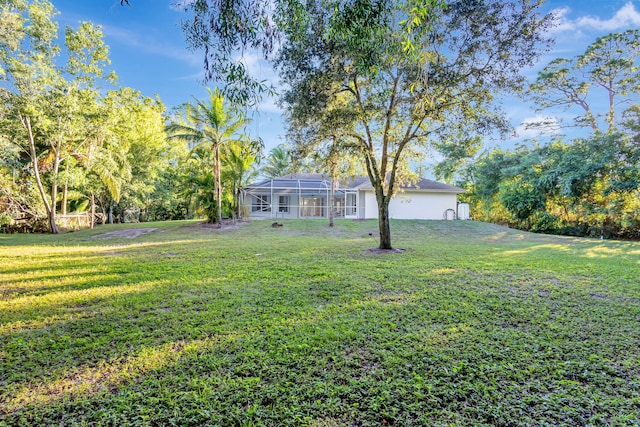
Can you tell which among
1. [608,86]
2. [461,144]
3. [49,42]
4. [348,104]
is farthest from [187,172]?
[608,86]

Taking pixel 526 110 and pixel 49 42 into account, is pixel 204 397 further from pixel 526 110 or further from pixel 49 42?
pixel 526 110

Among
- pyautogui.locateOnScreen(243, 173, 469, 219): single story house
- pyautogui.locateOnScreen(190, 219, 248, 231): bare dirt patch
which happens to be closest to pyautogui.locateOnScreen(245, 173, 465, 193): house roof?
pyautogui.locateOnScreen(243, 173, 469, 219): single story house

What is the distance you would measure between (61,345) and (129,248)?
8180mm

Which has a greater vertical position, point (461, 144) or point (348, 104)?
point (348, 104)

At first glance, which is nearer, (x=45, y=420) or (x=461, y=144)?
(x=45, y=420)

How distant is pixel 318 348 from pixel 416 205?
67.9ft

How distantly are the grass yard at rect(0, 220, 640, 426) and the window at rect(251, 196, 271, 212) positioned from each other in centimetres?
1795

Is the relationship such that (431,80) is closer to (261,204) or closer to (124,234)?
(124,234)

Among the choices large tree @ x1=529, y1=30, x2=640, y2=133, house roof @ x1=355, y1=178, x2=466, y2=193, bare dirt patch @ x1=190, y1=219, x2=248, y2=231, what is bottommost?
bare dirt patch @ x1=190, y1=219, x2=248, y2=231

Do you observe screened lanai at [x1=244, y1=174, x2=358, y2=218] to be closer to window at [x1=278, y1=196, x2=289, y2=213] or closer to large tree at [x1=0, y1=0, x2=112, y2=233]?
window at [x1=278, y1=196, x2=289, y2=213]

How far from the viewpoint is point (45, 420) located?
2066 millimetres

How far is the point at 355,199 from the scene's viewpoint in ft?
77.8

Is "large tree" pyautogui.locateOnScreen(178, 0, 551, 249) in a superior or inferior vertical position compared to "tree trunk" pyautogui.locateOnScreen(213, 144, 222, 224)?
superior

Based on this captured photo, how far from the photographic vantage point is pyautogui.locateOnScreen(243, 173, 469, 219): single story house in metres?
22.0
